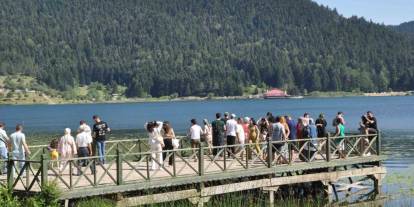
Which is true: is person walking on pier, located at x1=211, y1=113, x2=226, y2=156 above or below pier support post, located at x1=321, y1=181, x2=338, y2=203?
above

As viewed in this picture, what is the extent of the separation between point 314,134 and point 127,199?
28.6 feet

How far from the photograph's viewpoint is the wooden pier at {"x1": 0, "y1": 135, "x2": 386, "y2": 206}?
64.2 ft

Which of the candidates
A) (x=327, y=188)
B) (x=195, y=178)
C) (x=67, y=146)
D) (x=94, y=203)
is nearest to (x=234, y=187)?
(x=195, y=178)

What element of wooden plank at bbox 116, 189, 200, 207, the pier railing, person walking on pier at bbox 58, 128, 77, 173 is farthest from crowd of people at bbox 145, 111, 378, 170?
person walking on pier at bbox 58, 128, 77, 173

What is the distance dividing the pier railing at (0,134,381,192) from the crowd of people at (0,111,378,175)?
164mm

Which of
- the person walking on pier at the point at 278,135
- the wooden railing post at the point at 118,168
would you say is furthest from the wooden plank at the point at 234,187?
the wooden railing post at the point at 118,168

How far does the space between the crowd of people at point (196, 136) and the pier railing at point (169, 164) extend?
0.16 meters

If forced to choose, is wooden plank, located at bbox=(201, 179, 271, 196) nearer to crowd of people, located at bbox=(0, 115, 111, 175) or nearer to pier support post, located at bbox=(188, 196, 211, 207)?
pier support post, located at bbox=(188, 196, 211, 207)

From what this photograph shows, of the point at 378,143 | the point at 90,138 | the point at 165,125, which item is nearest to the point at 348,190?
the point at 378,143

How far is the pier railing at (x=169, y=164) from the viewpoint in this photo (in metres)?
19.5

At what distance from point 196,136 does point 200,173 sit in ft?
12.5

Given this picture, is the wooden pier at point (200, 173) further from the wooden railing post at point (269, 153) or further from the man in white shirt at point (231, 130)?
the man in white shirt at point (231, 130)

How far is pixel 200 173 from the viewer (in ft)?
72.7

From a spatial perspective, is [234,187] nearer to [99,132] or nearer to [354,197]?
[99,132]
